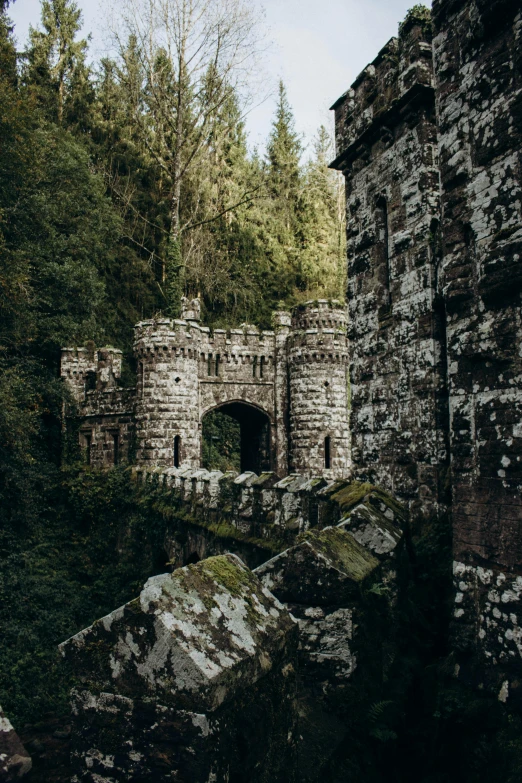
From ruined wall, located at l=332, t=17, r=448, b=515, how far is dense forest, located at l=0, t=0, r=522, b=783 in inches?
46.3

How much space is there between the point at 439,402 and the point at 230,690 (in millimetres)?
4956

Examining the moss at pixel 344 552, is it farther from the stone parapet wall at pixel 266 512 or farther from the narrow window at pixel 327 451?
the narrow window at pixel 327 451

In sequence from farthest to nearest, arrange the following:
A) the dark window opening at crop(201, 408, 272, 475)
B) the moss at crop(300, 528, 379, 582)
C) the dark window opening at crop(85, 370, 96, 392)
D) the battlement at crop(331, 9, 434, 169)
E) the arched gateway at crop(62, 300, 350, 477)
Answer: the dark window opening at crop(85, 370, 96, 392), the dark window opening at crop(201, 408, 272, 475), the arched gateway at crop(62, 300, 350, 477), the battlement at crop(331, 9, 434, 169), the moss at crop(300, 528, 379, 582)

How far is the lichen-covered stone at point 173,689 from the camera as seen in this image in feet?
6.32

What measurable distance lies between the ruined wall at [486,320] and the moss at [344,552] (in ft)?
3.13

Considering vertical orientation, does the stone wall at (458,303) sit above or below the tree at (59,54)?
below

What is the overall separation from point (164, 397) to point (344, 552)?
16.3 meters

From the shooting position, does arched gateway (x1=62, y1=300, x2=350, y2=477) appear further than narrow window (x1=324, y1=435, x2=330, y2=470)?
No

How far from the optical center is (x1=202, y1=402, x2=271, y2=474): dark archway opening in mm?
22922

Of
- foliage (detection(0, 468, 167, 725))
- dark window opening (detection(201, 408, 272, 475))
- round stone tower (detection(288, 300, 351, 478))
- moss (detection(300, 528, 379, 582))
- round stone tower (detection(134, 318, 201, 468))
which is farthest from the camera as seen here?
dark window opening (detection(201, 408, 272, 475))

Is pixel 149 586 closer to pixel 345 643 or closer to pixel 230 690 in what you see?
pixel 230 690

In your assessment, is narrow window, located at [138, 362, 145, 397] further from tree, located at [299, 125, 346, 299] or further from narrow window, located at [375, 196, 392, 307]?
tree, located at [299, 125, 346, 299]

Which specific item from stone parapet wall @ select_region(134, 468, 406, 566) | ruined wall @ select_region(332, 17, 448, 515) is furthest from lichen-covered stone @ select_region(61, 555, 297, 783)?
ruined wall @ select_region(332, 17, 448, 515)

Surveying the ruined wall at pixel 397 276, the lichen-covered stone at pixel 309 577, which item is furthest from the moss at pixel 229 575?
the ruined wall at pixel 397 276
